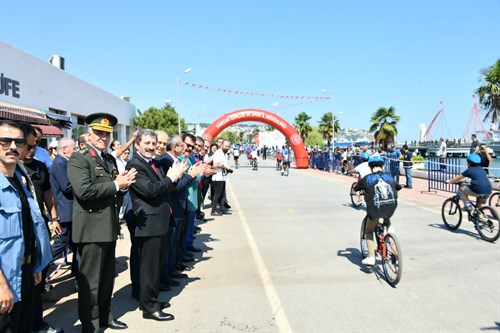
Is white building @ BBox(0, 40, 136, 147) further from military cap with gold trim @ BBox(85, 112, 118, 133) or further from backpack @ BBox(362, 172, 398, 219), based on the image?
backpack @ BBox(362, 172, 398, 219)

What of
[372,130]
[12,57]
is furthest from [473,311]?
[372,130]

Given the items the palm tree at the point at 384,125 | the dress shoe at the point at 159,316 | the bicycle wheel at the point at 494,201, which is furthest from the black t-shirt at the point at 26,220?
the palm tree at the point at 384,125

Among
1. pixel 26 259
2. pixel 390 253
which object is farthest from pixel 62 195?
pixel 390 253

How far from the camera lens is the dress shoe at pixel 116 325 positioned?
3799mm

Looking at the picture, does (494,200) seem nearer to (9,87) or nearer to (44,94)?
(9,87)

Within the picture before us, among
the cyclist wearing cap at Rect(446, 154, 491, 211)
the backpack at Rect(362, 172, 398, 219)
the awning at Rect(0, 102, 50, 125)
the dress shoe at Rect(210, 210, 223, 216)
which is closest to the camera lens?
the backpack at Rect(362, 172, 398, 219)

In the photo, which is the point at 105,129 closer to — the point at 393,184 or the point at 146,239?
the point at 146,239

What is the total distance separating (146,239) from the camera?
3947mm

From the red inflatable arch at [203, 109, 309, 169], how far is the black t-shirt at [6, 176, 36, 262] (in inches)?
1136

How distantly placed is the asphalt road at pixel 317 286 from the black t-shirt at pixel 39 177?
4.24 feet

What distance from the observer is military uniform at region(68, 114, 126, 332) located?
3375mm

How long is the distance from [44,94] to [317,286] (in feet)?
52.0

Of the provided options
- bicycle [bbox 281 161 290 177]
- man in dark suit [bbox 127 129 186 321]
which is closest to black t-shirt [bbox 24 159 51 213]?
man in dark suit [bbox 127 129 186 321]

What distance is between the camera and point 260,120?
32.9 m
